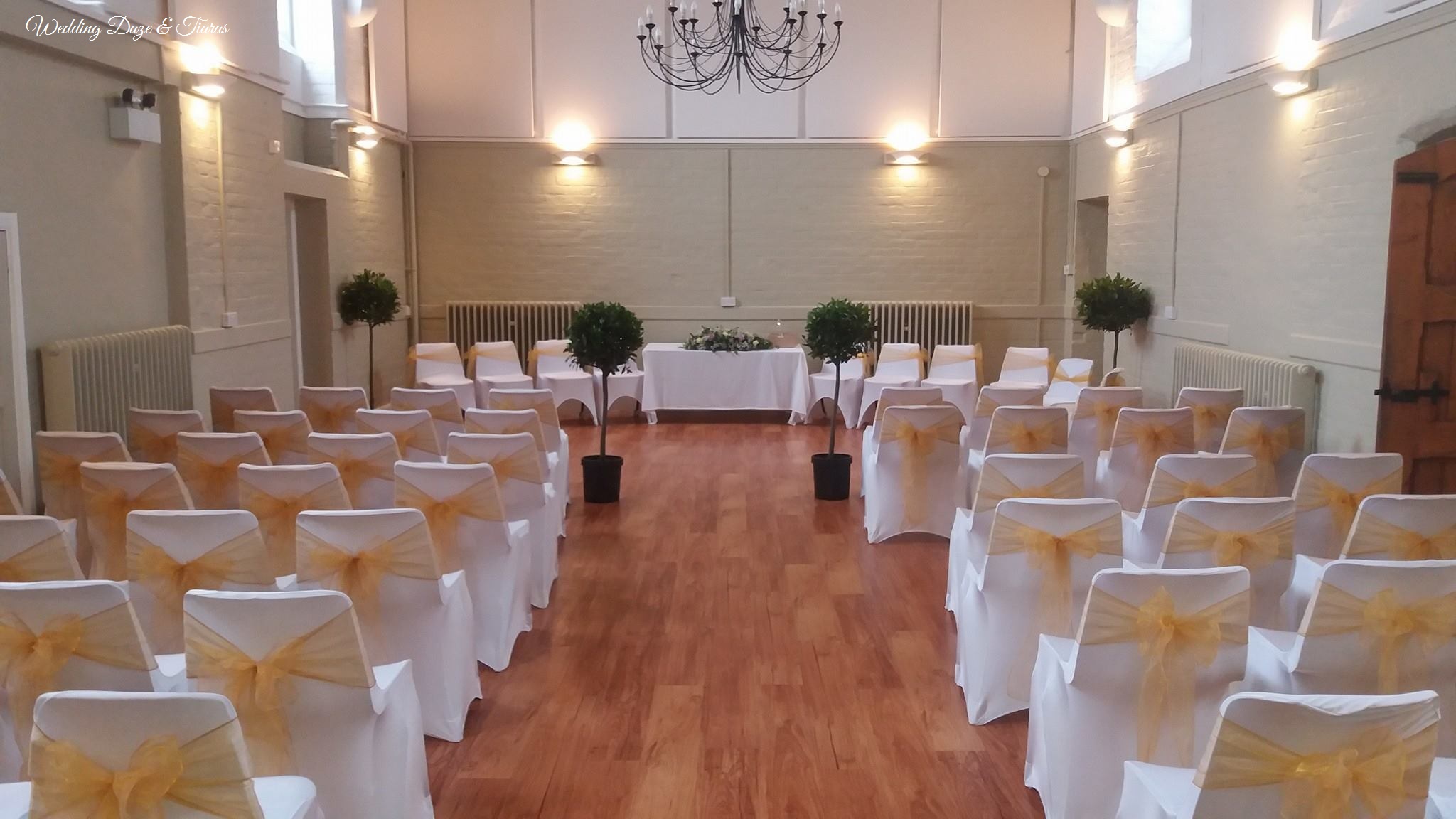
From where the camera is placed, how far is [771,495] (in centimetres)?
842

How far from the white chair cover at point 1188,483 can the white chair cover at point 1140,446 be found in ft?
4.45

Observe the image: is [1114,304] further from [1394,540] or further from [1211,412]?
[1394,540]

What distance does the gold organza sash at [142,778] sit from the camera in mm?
2234

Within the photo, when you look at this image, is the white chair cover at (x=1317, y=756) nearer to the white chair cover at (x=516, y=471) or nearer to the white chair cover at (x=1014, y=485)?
the white chair cover at (x=1014, y=485)

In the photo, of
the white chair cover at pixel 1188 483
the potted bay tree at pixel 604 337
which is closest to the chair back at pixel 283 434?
the potted bay tree at pixel 604 337

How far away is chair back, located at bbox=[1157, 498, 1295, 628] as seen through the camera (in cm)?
394

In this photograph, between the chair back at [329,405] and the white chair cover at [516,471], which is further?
the chair back at [329,405]

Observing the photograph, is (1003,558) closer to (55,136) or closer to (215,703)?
(215,703)

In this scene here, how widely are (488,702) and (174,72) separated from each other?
5316 mm

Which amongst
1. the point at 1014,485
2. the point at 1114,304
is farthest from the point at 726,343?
the point at 1014,485

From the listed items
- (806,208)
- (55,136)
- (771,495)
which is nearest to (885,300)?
(806,208)

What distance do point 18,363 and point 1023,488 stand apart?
197 inches

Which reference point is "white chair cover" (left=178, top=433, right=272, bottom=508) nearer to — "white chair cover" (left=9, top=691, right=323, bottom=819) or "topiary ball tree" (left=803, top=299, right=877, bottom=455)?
"white chair cover" (left=9, top=691, right=323, bottom=819)

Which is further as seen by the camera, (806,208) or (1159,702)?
(806,208)
